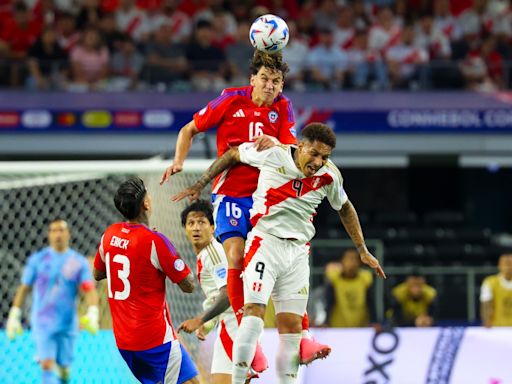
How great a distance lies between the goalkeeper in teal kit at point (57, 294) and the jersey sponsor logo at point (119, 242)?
4.86 m

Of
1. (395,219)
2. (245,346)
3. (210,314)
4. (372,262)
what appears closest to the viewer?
(245,346)

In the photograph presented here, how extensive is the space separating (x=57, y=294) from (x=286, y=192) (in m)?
6.07

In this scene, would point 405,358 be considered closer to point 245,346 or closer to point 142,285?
point 245,346

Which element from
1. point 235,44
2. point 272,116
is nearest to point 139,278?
point 272,116

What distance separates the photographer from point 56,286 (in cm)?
1373

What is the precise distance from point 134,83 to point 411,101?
4.22 meters

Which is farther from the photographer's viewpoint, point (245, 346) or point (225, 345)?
point (225, 345)

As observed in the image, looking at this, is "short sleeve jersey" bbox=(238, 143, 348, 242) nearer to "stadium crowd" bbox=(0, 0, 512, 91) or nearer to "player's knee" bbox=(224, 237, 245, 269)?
"player's knee" bbox=(224, 237, 245, 269)

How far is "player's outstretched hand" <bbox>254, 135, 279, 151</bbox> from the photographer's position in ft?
27.4

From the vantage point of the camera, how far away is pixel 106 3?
66.2ft

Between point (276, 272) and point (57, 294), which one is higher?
point (57, 294)

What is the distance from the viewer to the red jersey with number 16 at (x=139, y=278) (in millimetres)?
8250

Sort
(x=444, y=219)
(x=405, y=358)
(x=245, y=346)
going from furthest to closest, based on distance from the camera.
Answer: (x=444, y=219)
(x=405, y=358)
(x=245, y=346)

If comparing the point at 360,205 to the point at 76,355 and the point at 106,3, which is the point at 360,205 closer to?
the point at 106,3
